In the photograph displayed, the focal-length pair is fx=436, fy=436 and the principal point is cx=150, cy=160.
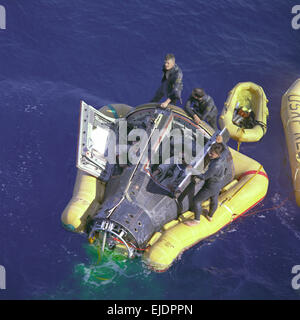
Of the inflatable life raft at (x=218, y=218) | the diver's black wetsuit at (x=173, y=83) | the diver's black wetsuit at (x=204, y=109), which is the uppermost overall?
the diver's black wetsuit at (x=173, y=83)

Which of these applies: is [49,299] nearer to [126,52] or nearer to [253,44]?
[126,52]

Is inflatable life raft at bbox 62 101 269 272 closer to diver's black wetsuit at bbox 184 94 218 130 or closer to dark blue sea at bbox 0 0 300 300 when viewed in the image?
diver's black wetsuit at bbox 184 94 218 130

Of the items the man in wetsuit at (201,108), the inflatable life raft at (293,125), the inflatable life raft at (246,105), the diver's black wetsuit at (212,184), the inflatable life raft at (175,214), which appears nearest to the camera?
the diver's black wetsuit at (212,184)

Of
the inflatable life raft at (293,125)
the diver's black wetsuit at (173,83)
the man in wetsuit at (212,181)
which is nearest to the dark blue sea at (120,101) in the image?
the inflatable life raft at (293,125)

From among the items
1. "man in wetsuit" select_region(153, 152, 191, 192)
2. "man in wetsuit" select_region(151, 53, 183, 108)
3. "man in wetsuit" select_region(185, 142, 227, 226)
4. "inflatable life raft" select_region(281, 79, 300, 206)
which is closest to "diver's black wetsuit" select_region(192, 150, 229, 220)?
"man in wetsuit" select_region(185, 142, 227, 226)

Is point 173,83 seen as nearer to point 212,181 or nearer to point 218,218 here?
point 212,181

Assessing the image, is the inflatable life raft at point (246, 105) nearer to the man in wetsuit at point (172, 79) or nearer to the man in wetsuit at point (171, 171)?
the man in wetsuit at point (172, 79)

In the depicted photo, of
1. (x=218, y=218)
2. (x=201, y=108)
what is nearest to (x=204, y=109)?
(x=201, y=108)
